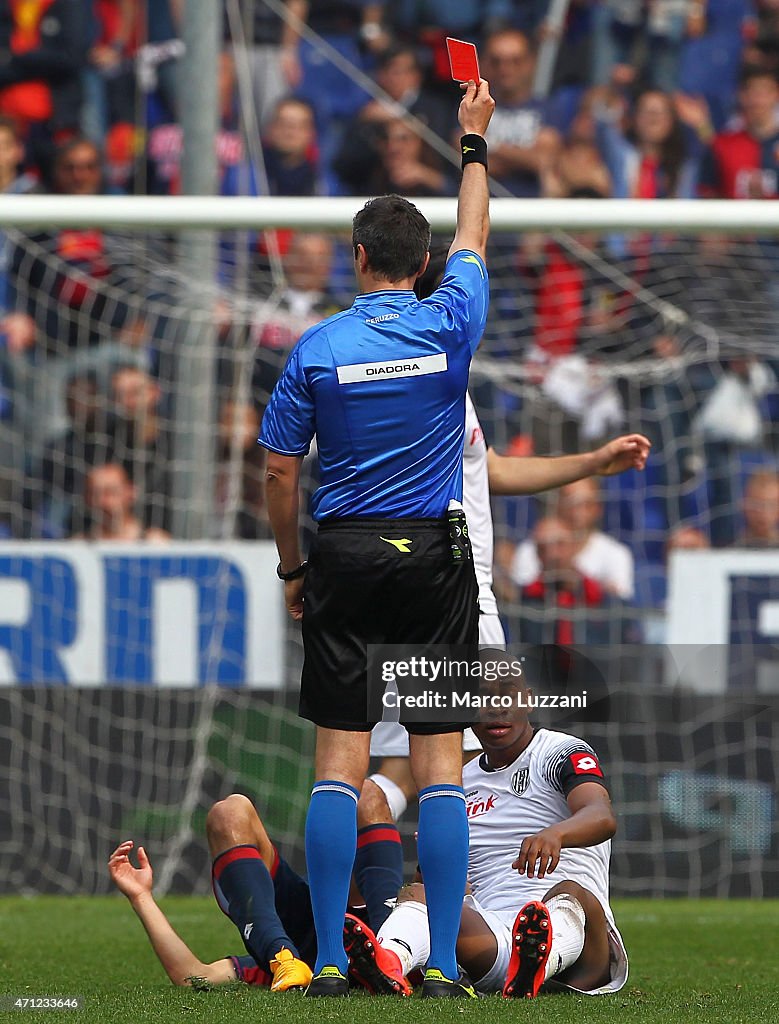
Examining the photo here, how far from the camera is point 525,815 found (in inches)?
187

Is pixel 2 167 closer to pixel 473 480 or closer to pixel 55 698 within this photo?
pixel 55 698

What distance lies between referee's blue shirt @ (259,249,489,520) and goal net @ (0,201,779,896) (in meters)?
3.45

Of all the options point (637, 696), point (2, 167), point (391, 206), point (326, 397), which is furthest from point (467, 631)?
point (2, 167)

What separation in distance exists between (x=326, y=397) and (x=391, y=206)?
51 cm

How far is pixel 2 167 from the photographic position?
10719 mm

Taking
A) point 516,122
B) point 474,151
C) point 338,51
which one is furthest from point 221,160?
point 474,151

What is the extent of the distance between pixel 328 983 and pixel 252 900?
51 centimetres

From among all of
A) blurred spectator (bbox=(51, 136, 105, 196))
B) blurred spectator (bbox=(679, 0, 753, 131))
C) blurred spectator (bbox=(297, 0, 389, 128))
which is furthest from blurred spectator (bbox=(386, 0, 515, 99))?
blurred spectator (bbox=(51, 136, 105, 196))

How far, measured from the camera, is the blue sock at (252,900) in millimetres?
4363

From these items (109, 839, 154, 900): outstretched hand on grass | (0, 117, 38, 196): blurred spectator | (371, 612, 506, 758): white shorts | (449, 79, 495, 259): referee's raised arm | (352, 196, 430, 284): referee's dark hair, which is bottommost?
(109, 839, 154, 900): outstretched hand on grass

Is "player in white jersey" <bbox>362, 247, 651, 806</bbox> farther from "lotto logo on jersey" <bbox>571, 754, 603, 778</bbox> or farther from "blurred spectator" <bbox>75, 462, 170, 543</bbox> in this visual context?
"blurred spectator" <bbox>75, 462, 170, 543</bbox>

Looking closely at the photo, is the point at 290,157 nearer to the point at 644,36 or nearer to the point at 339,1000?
the point at 644,36

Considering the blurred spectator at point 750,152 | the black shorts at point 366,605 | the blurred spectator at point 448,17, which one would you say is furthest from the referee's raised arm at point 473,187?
the blurred spectator at point 448,17

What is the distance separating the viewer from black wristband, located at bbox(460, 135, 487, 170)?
439 cm
